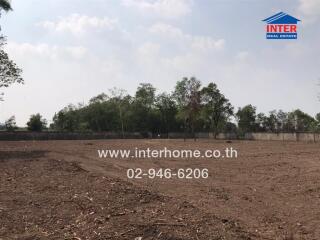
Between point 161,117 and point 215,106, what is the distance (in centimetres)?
1713

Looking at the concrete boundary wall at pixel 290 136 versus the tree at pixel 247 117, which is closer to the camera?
the concrete boundary wall at pixel 290 136

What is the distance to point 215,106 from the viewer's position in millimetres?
74188

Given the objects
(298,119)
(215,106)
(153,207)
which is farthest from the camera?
(298,119)

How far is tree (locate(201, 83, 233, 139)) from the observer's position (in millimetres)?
72062

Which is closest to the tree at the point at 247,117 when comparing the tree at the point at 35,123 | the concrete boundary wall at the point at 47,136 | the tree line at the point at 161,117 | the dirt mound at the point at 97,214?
the tree line at the point at 161,117

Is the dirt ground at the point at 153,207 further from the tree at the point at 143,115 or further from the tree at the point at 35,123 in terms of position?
the tree at the point at 143,115

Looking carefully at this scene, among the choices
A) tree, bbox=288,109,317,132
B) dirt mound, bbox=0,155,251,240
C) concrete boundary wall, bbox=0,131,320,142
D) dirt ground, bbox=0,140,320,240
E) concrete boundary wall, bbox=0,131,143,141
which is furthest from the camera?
tree, bbox=288,109,317,132

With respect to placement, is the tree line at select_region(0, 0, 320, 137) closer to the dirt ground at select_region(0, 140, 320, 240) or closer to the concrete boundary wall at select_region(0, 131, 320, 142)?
the concrete boundary wall at select_region(0, 131, 320, 142)

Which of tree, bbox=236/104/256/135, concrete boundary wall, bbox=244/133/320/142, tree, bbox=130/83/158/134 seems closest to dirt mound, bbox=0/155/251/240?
concrete boundary wall, bbox=244/133/320/142

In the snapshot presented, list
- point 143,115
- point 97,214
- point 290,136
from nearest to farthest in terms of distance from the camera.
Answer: point 97,214
point 290,136
point 143,115

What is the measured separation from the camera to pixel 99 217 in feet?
22.8

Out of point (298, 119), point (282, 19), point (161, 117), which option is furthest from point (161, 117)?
point (282, 19)

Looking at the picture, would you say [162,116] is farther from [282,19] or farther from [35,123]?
[282,19]

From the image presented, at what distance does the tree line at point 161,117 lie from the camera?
7404 cm
